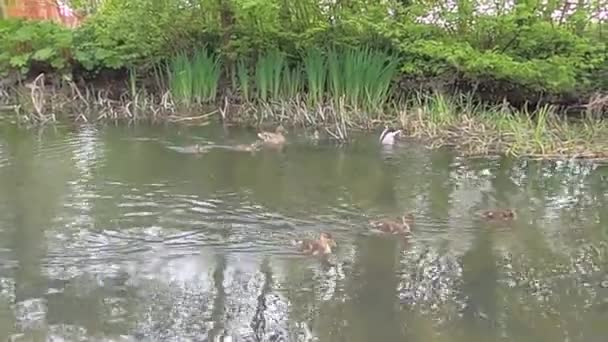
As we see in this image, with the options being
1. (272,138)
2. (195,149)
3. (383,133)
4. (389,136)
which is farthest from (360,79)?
(195,149)

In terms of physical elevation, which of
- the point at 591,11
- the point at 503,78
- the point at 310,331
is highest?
the point at 591,11

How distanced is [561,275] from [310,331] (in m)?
1.67

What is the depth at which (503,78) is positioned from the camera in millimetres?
10047

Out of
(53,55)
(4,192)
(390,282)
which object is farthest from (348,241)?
(53,55)

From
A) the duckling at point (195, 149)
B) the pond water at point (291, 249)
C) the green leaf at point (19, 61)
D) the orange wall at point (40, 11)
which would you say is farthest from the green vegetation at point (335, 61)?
the pond water at point (291, 249)

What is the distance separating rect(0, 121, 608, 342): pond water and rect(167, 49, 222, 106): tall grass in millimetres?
2207

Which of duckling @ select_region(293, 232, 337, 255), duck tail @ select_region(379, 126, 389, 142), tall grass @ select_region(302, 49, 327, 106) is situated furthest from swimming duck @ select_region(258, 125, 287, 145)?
duckling @ select_region(293, 232, 337, 255)

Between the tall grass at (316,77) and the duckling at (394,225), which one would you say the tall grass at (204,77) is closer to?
the tall grass at (316,77)

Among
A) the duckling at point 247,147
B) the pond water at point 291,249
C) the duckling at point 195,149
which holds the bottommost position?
the pond water at point 291,249

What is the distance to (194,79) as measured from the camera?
10359 mm

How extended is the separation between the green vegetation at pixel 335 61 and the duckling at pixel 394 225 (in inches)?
120

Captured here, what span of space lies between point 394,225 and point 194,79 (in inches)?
204

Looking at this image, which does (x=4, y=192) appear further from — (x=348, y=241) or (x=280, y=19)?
(x=280, y=19)

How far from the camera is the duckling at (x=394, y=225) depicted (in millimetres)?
5730
